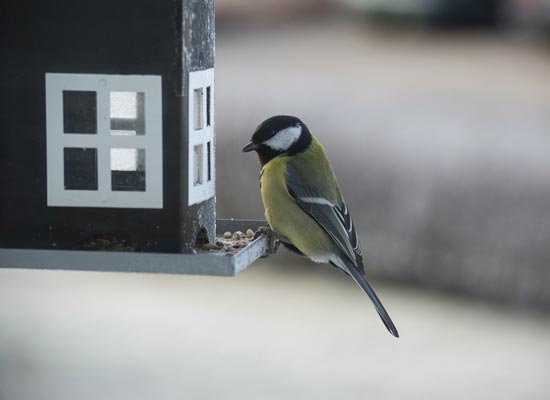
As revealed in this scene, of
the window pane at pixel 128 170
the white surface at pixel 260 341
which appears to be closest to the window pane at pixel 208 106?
the window pane at pixel 128 170

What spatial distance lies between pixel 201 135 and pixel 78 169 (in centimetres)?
52

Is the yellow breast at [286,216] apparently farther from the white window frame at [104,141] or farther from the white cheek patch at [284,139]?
the white window frame at [104,141]

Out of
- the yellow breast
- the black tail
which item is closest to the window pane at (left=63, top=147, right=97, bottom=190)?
the yellow breast

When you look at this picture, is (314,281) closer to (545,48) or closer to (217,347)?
(217,347)

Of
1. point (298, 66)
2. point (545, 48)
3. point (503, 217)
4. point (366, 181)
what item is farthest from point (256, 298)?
point (545, 48)

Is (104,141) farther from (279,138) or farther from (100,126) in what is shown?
(279,138)

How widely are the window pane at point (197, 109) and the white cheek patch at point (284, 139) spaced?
78 cm

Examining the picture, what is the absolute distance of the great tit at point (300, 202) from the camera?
5.61 metres

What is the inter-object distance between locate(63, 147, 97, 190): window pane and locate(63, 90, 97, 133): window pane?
87 mm

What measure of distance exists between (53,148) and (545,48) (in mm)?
16556

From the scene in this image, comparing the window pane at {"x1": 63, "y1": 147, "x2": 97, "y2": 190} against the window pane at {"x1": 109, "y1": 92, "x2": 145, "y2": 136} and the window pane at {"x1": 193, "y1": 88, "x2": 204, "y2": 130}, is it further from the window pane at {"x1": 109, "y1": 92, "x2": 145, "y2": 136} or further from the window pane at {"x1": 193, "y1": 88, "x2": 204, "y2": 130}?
the window pane at {"x1": 193, "y1": 88, "x2": 204, "y2": 130}

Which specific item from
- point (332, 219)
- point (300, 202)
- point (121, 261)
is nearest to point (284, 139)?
point (300, 202)

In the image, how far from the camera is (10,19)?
467 centimetres

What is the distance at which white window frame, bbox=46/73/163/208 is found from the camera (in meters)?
4.63
